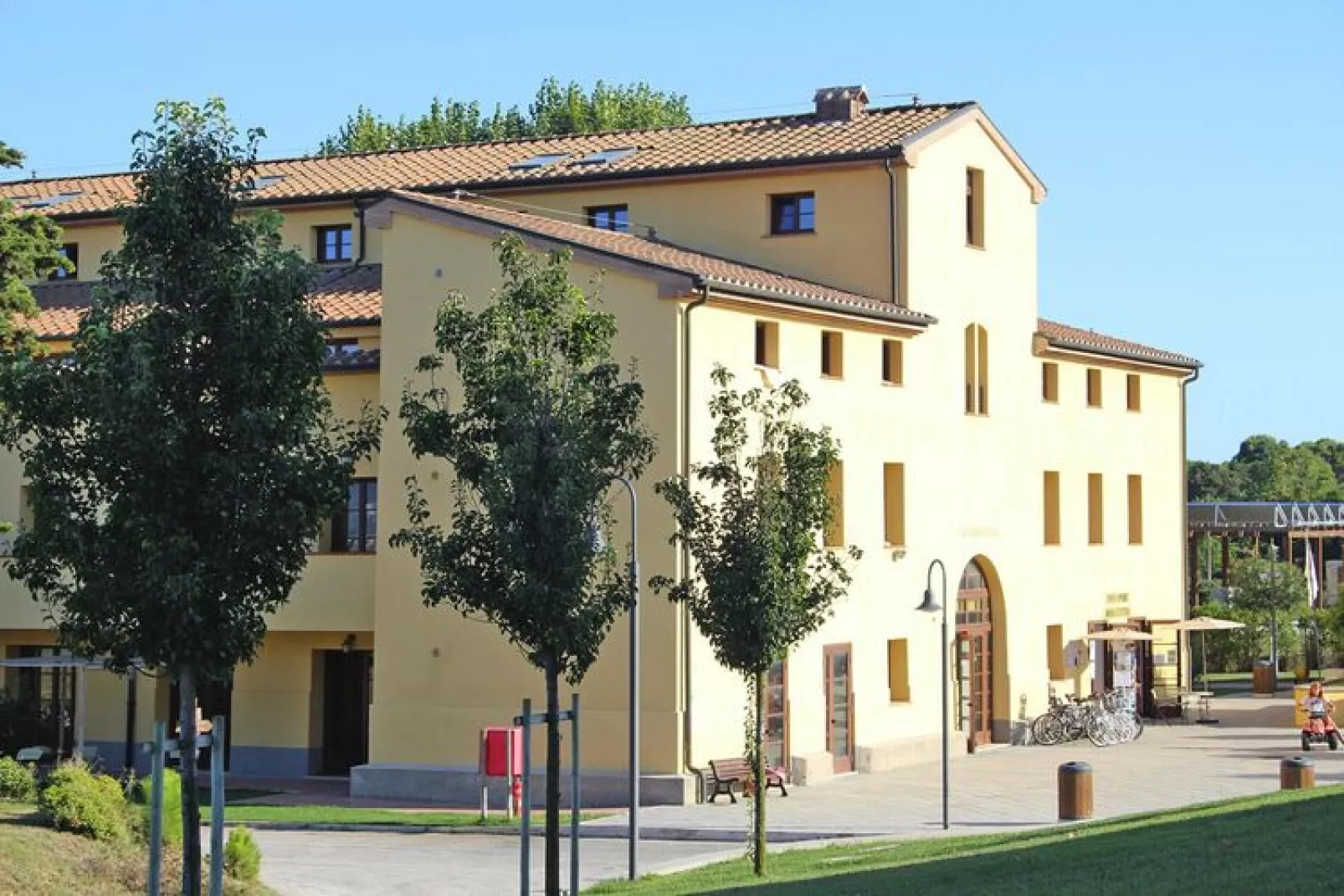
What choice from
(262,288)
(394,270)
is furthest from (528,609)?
(394,270)

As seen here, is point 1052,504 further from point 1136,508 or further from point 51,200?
point 51,200

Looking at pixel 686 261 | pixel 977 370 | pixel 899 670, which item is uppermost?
pixel 686 261

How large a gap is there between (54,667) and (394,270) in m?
11.1

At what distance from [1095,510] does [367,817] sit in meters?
22.1

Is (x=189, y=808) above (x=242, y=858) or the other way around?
above

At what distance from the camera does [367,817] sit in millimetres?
32906

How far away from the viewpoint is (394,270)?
Result: 118 ft

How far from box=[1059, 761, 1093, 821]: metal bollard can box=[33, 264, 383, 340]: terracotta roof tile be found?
13927 mm

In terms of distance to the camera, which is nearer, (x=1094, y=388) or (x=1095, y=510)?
(x=1095, y=510)

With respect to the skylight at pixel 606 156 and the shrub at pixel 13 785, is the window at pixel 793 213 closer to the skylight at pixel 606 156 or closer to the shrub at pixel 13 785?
the skylight at pixel 606 156

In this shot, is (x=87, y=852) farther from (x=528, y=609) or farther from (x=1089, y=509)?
(x=1089, y=509)

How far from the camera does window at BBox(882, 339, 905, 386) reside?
4006 cm

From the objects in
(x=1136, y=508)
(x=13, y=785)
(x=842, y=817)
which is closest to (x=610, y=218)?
(x=842, y=817)


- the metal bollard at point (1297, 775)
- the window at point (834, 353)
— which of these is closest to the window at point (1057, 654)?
the window at point (834, 353)
